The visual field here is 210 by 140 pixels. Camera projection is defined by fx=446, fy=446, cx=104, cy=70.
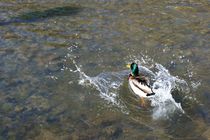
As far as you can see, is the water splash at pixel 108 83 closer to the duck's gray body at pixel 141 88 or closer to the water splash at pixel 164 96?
the duck's gray body at pixel 141 88

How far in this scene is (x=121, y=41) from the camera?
60.3 feet

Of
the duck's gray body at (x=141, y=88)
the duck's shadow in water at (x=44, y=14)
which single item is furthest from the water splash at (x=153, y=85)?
the duck's shadow in water at (x=44, y=14)

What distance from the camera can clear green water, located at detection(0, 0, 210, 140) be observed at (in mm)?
12969

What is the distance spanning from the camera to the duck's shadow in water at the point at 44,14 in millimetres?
20078

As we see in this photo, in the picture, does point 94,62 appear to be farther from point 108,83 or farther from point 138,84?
point 138,84

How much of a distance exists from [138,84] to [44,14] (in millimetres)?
8341

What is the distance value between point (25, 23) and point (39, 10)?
1764mm

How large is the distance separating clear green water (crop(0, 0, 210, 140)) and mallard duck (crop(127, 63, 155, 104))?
335mm

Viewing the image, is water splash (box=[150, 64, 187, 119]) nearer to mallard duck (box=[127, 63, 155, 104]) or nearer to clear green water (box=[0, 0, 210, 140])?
clear green water (box=[0, 0, 210, 140])

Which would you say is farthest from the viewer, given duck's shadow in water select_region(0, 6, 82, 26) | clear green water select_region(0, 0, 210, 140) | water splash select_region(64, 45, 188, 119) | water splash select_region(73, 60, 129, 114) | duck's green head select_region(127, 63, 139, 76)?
duck's shadow in water select_region(0, 6, 82, 26)

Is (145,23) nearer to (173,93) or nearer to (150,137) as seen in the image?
(173,93)

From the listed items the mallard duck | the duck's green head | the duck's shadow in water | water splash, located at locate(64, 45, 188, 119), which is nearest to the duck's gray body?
the mallard duck

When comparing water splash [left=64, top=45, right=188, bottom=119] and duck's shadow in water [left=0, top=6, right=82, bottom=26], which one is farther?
duck's shadow in water [left=0, top=6, right=82, bottom=26]

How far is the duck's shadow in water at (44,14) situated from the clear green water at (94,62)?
5cm
